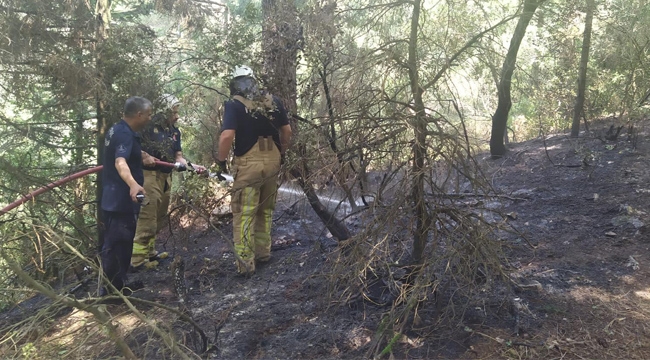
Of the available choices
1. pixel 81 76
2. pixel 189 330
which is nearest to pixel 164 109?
pixel 81 76

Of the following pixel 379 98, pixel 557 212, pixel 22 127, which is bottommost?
pixel 557 212

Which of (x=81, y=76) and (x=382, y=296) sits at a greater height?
(x=81, y=76)

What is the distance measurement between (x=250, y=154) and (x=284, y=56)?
41.0 inches

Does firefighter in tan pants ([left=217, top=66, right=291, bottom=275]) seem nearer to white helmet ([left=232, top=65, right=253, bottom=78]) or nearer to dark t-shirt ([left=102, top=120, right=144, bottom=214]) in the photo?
white helmet ([left=232, top=65, right=253, bottom=78])

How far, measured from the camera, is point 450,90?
10.9 ft

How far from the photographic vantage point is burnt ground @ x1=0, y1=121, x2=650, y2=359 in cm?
300

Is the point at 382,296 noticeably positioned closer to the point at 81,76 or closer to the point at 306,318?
the point at 306,318

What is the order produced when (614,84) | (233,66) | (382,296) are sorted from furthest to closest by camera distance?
(614,84)
(233,66)
(382,296)

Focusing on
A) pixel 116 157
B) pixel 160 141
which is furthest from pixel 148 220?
pixel 116 157

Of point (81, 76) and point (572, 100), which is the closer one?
point (81, 76)

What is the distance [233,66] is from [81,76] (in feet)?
4.89

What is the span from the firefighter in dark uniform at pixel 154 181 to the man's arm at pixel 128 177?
84 centimetres

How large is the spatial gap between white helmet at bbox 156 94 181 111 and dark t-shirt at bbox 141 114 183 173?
0.11 meters

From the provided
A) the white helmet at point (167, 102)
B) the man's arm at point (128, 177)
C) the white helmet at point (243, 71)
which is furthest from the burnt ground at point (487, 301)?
the white helmet at point (243, 71)
